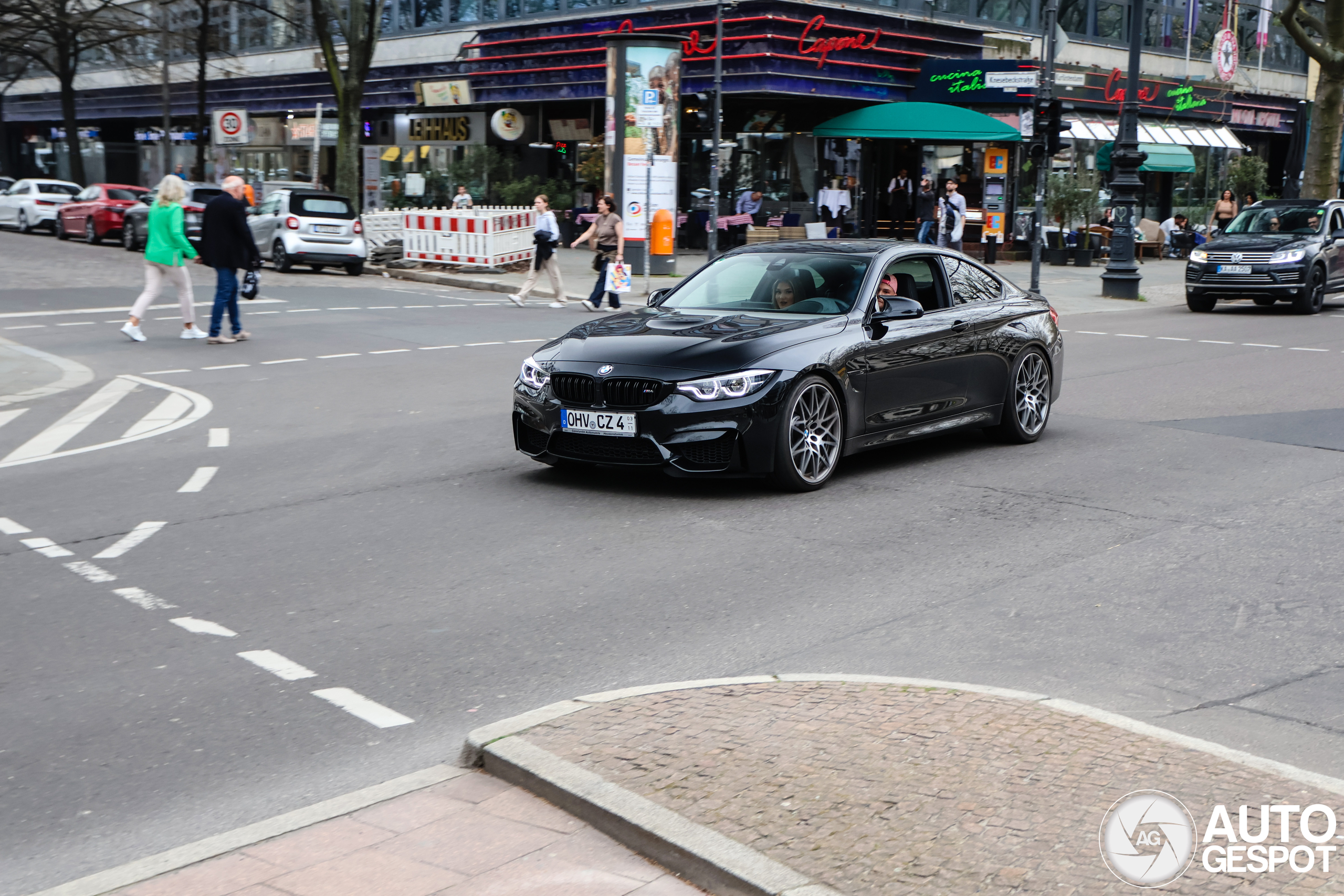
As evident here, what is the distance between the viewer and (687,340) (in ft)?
28.1

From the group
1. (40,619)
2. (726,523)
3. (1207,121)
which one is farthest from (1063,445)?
(1207,121)

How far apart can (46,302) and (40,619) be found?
17333 millimetres

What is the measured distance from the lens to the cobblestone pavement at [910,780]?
137 inches

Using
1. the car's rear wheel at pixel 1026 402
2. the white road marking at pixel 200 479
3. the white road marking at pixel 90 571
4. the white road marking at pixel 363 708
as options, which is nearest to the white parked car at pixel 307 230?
the white road marking at pixel 200 479

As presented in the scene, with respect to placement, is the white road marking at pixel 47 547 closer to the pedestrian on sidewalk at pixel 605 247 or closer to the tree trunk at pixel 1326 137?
the pedestrian on sidewalk at pixel 605 247

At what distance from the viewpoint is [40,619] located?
605 centimetres

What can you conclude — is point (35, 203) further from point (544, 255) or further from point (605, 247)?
point (605, 247)

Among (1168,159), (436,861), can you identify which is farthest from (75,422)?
(1168,159)

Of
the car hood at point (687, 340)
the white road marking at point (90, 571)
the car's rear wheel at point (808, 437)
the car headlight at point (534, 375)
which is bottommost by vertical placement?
the white road marking at point (90, 571)

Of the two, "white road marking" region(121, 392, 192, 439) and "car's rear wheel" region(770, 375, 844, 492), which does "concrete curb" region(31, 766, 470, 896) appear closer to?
"car's rear wheel" region(770, 375, 844, 492)

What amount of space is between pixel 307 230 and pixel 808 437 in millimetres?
21461

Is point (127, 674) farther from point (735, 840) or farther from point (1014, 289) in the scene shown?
point (1014, 289)

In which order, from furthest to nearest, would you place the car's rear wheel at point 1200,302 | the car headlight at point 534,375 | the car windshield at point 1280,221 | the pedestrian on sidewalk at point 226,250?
the car windshield at point 1280,221 < the car's rear wheel at point 1200,302 < the pedestrian on sidewalk at point 226,250 < the car headlight at point 534,375

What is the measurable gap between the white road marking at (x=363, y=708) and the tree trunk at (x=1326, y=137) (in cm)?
3225
